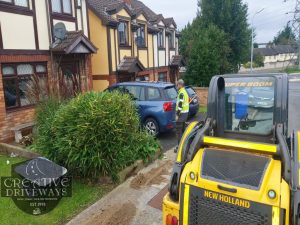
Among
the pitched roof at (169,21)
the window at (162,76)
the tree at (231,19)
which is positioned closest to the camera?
the window at (162,76)

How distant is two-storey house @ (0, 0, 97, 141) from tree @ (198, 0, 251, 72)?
1996cm

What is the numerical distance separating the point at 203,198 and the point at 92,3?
1349 cm

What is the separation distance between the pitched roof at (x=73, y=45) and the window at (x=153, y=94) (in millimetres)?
3427

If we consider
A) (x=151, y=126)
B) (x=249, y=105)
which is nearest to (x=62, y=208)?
(x=249, y=105)

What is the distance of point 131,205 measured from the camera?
15.5ft

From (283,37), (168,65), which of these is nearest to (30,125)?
(168,65)

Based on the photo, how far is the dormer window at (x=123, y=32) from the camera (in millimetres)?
14859

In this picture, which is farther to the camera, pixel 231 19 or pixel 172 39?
pixel 231 19

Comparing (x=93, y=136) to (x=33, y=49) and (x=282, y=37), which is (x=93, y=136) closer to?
(x=33, y=49)

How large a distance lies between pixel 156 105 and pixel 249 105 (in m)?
5.36

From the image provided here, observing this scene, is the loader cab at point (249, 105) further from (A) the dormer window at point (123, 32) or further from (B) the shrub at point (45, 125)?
(A) the dormer window at point (123, 32)

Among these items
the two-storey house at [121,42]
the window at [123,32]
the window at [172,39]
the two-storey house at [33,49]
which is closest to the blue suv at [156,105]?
the two-storey house at [33,49]

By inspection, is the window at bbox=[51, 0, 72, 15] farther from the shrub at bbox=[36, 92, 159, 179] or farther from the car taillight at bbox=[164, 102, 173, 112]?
the shrub at bbox=[36, 92, 159, 179]

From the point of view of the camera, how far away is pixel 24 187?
4.75 m
